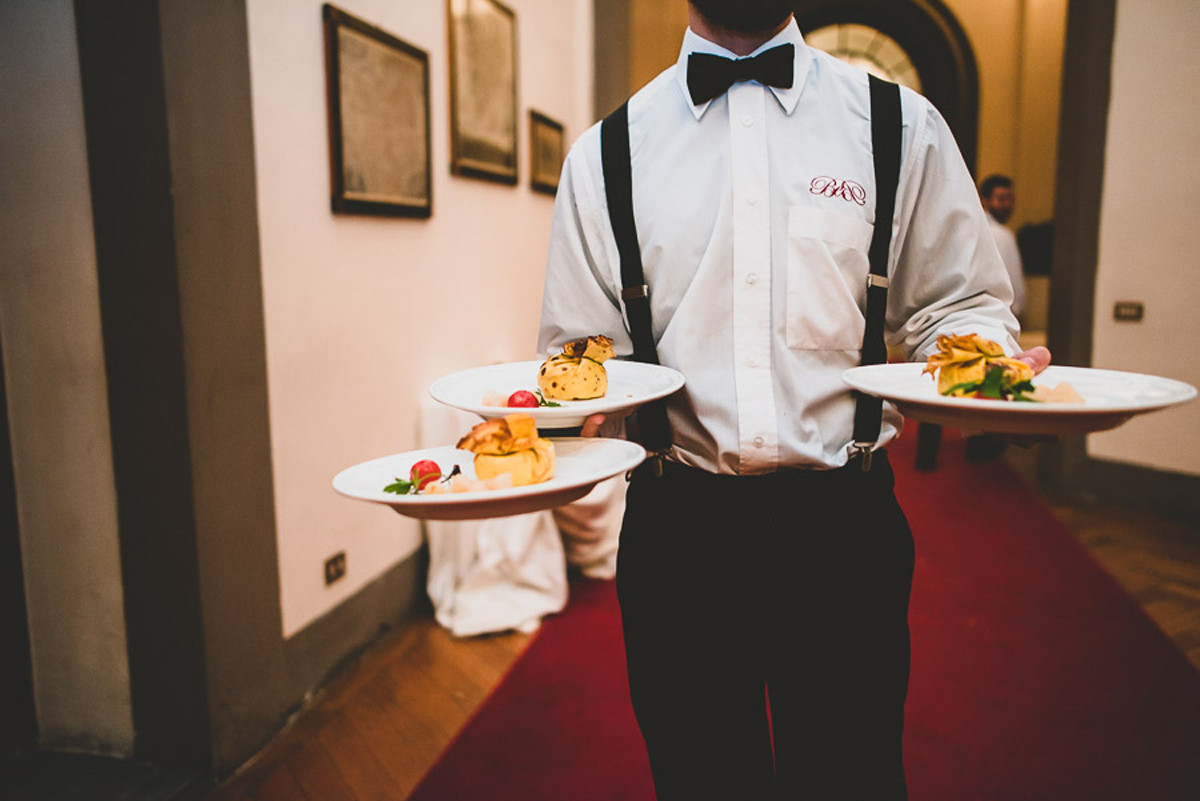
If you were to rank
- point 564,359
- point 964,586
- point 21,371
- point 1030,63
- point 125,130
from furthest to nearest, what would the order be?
point 1030,63
point 964,586
point 21,371
point 125,130
point 564,359

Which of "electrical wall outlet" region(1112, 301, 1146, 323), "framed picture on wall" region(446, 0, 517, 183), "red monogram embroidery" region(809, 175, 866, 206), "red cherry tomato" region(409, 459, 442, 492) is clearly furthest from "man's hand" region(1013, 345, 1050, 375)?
"electrical wall outlet" region(1112, 301, 1146, 323)

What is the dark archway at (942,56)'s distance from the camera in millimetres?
7875

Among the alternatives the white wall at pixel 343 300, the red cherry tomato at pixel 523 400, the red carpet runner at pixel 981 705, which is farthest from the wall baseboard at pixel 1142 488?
the red cherry tomato at pixel 523 400

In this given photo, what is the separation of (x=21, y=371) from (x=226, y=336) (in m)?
0.48

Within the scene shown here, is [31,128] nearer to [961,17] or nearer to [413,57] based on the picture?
[413,57]

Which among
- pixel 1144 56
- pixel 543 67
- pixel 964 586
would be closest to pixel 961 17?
pixel 1144 56

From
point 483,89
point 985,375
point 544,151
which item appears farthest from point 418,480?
point 544,151

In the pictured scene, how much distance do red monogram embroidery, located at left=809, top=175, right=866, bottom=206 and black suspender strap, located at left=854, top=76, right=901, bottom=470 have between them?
0.04m

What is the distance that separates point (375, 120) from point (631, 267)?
5.50 ft

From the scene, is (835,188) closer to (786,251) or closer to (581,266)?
(786,251)

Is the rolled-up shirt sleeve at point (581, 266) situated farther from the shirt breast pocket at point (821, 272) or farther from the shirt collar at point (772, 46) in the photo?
the shirt breast pocket at point (821, 272)

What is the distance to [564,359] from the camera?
114 centimetres

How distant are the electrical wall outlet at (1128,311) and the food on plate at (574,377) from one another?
12.7 ft

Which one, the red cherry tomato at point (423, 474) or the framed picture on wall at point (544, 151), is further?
the framed picture on wall at point (544, 151)
